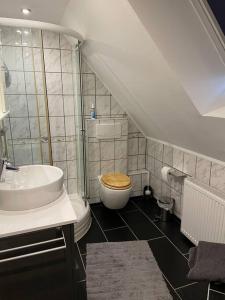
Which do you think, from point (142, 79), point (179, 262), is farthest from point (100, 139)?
point (179, 262)

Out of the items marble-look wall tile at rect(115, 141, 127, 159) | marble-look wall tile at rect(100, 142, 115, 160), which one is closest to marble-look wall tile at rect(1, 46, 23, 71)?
marble-look wall tile at rect(100, 142, 115, 160)

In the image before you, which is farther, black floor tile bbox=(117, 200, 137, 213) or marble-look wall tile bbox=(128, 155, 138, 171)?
marble-look wall tile bbox=(128, 155, 138, 171)

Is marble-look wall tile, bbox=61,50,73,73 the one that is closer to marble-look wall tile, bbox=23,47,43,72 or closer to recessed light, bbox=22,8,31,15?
marble-look wall tile, bbox=23,47,43,72

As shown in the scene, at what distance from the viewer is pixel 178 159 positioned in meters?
2.55

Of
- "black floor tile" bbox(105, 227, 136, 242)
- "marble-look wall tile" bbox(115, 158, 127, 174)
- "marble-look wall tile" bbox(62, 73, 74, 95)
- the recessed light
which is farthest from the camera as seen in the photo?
"marble-look wall tile" bbox(115, 158, 127, 174)

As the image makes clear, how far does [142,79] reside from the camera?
188 cm

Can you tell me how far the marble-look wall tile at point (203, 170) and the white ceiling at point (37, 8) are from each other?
184 centimetres

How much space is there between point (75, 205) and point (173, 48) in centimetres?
206

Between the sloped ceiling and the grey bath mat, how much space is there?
3.72ft

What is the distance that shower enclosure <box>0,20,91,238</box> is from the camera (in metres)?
2.18

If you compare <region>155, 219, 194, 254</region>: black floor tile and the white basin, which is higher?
the white basin

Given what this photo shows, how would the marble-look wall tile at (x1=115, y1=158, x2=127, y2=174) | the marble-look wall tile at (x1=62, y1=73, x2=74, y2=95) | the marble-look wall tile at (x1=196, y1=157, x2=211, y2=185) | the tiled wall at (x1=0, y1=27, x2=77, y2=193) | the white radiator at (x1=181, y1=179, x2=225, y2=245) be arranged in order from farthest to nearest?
the marble-look wall tile at (x1=115, y1=158, x2=127, y2=174), the marble-look wall tile at (x1=62, y1=73, x2=74, y2=95), the tiled wall at (x1=0, y1=27, x2=77, y2=193), the marble-look wall tile at (x1=196, y1=157, x2=211, y2=185), the white radiator at (x1=181, y1=179, x2=225, y2=245)

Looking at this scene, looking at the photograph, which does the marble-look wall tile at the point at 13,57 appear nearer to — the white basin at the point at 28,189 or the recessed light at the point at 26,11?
the recessed light at the point at 26,11

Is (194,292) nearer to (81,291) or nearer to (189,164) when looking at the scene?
(81,291)
